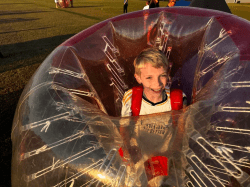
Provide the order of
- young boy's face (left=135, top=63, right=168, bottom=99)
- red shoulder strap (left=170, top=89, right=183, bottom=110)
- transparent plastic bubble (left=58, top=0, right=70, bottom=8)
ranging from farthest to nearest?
transparent plastic bubble (left=58, top=0, right=70, bottom=8)
red shoulder strap (left=170, top=89, right=183, bottom=110)
young boy's face (left=135, top=63, right=168, bottom=99)

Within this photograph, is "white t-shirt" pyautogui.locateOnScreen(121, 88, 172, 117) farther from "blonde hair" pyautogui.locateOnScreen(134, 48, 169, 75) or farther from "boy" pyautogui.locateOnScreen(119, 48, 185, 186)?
"blonde hair" pyautogui.locateOnScreen(134, 48, 169, 75)

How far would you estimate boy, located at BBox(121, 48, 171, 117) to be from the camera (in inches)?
50.4

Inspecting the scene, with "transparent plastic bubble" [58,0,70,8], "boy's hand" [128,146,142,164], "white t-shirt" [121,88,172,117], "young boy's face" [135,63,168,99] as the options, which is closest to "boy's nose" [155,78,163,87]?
"young boy's face" [135,63,168,99]

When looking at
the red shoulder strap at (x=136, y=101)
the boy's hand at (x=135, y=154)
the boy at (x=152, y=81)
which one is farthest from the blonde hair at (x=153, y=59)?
the boy's hand at (x=135, y=154)

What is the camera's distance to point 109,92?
74.5 inches

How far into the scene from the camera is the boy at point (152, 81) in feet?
4.20

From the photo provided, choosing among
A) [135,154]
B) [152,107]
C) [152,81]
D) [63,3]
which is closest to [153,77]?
[152,81]

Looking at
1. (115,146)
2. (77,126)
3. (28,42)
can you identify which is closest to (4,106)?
(77,126)

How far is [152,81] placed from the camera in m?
1.29

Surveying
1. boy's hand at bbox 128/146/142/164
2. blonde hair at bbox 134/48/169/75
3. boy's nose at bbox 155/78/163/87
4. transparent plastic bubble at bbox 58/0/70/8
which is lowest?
boy's hand at bbox 128/146/142/164

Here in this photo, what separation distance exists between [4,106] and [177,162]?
8.50ft

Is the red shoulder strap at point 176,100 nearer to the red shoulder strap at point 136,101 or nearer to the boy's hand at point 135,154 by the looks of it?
the red shoulder strap at point 136,101

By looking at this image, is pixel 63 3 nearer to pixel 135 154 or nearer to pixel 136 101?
pixel 136 101

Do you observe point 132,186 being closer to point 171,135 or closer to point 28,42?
point 171,135
